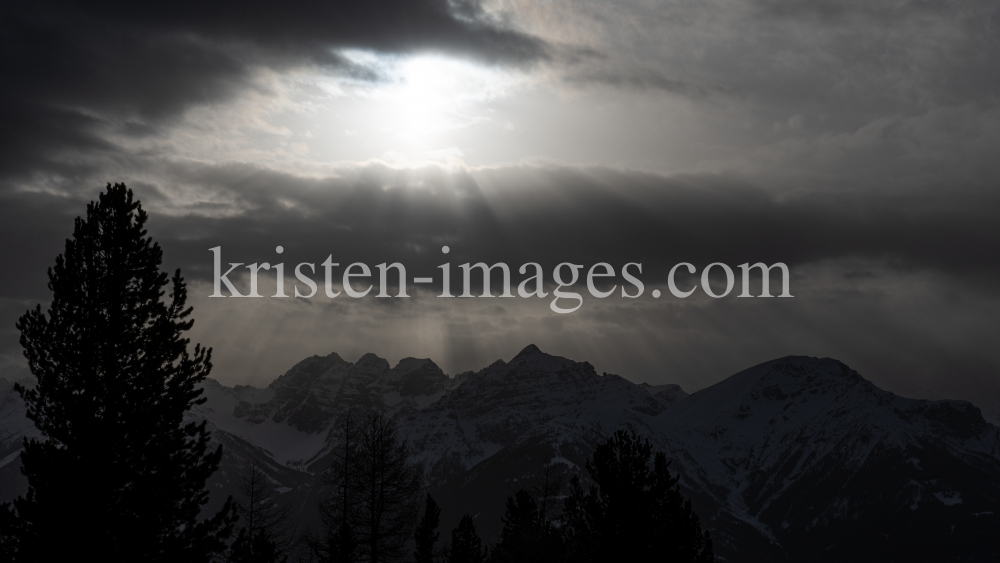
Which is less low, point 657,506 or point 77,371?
point 77,371

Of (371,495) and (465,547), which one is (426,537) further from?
(371,495)

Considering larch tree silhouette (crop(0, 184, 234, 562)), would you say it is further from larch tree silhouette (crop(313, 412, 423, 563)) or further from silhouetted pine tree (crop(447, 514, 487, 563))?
silhouetted pine tree (crop(447, 514, 487, 563))

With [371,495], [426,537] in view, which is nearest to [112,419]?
[371,495]

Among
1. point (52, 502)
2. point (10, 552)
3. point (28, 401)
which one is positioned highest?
point (28, 401)

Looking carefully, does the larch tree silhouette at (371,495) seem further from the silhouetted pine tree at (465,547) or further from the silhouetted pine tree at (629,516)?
the silhouetted pine tree at (465,547)

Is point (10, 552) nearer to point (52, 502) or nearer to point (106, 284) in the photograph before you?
point (52, 502)

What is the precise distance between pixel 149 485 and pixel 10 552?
3687 mm

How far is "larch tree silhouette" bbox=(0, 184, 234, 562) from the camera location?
759 inches

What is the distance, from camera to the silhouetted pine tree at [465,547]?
52.6 m

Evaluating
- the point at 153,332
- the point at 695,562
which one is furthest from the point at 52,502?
the point at 695,562

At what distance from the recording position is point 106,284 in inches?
840

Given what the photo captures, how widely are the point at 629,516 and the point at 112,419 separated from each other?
1812cm

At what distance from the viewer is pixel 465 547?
5394cm

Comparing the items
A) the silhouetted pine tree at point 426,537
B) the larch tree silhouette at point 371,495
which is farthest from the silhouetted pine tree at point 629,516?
the silhouetted pine tree at point 426,537
